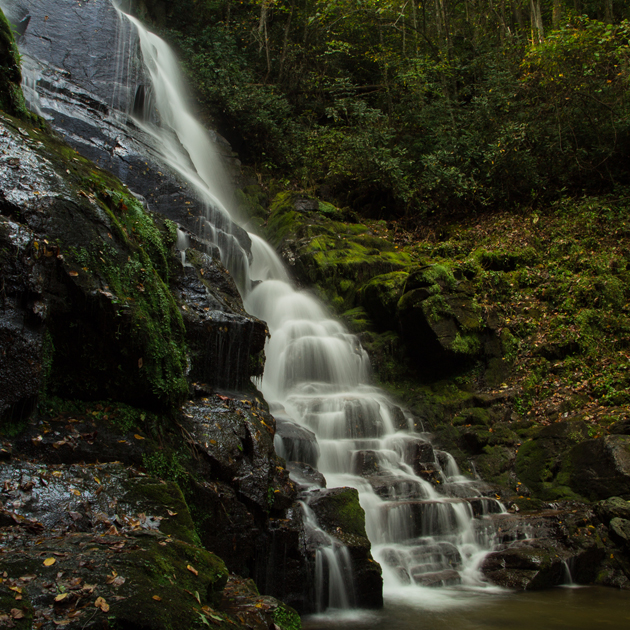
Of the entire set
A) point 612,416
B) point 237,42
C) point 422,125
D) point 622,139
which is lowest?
point 612,416

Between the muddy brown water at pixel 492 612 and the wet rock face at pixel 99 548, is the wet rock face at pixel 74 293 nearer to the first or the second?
the wet rock face at pixel 99 548

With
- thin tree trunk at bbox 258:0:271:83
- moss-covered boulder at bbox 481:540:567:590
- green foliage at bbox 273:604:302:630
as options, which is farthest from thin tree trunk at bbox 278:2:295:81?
green foliage at bbox 273:604:302:630

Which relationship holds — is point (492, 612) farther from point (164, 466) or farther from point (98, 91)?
point (98, 91)

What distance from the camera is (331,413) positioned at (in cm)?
937

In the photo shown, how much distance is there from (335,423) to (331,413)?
211mm

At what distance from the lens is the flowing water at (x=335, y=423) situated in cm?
648

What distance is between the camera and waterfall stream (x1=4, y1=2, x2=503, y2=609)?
6.69m

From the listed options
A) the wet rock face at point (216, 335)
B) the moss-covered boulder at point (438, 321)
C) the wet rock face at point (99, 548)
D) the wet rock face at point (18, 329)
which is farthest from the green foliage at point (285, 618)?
the moss-covered boulder at point (438, 321)

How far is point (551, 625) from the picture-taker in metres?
4.99

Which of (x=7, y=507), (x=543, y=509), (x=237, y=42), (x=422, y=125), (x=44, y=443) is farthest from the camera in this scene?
(x=237, y=42)

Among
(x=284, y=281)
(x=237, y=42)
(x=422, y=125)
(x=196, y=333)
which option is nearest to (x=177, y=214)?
(x=284, y=281)

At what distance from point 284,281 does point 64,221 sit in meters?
8.85

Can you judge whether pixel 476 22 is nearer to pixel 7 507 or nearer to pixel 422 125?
pixel 422 125

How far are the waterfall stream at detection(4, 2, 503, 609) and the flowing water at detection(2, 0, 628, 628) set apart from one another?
0.7 inches
